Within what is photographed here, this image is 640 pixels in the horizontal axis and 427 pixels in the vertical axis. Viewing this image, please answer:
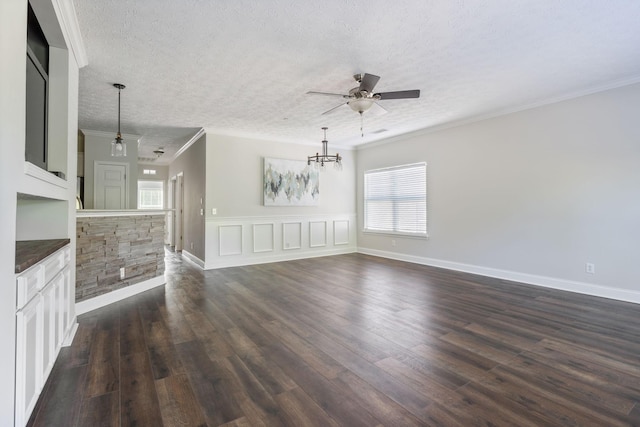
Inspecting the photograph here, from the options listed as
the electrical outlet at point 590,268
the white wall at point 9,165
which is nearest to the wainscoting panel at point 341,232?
the electrical outlet at point 590,268

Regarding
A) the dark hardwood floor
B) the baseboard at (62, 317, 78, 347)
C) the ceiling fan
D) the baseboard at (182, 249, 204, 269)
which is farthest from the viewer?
the baseboard at (182, 249, 204, 269)

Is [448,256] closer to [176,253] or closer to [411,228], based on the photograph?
[411,228]

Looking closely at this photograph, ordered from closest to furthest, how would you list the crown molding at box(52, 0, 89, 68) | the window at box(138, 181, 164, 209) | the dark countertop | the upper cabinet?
the dark countertop < the upper cabinet < the crown molding at box(52, 0, 89, 68) < the window at box(138, 181, 164, 209)

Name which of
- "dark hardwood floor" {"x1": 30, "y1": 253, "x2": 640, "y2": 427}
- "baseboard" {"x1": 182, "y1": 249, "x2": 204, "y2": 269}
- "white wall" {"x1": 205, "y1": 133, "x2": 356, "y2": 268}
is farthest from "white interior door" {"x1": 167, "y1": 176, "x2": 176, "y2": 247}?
"dark hardwood floor" {"x1": 30, "y1": 253, "x2": 640, "y2": 427}

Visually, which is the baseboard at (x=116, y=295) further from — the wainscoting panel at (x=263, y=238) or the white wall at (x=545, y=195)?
the white wall at (x=545, y=195)

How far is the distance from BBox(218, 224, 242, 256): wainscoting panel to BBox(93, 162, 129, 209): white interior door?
85.5 inches

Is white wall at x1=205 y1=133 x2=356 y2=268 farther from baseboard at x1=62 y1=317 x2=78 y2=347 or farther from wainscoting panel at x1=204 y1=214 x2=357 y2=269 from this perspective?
baseboard at x1=62 y1=317 x2=78 y2=347

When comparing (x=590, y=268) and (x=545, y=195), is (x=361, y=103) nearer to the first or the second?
(x=545, y=195)

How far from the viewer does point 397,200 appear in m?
6.87

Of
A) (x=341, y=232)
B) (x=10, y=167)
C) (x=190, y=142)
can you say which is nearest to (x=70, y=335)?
(x=10, y=167)

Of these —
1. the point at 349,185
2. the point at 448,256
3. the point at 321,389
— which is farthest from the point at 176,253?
the point at 321,389

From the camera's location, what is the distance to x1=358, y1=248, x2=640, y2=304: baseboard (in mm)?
3854

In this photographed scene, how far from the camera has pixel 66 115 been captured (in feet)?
8.51

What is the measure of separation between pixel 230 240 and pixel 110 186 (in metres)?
2.65
